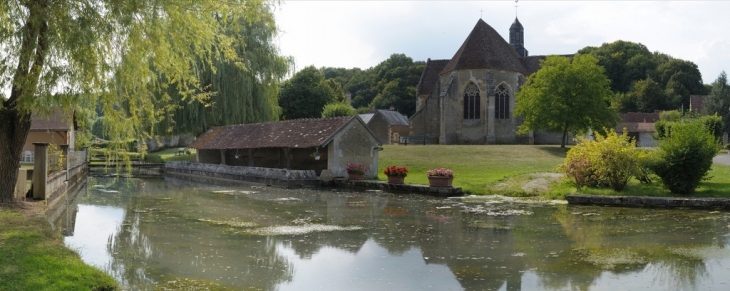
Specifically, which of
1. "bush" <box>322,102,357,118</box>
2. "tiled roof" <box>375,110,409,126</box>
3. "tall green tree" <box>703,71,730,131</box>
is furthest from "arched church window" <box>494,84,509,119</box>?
"tall green tree" <box>703,71,730,131</box>

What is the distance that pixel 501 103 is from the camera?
39.9 m

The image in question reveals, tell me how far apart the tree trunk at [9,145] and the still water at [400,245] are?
49.1 inches

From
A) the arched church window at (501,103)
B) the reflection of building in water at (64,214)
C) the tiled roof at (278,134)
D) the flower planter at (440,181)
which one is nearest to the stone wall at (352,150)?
the tiled roof at (278,134)

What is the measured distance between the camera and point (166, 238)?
400 inches

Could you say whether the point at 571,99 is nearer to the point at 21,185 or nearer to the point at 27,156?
the point at 21,185

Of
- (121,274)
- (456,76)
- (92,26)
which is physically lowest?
(121,274)

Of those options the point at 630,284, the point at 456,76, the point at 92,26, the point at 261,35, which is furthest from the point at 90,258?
the point at 456,76

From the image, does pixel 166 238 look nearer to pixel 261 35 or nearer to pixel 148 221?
pixel 148 221

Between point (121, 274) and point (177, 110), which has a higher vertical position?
point (177, 110)

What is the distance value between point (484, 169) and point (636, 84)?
50.7 m

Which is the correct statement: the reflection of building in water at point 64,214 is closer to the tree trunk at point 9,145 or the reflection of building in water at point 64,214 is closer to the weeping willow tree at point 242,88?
the tree trunk at point 9,145

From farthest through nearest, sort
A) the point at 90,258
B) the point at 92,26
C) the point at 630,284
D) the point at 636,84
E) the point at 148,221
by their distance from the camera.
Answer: the point at 636,84
the point at 148,221
the point at 92,26
the point at 90,258
the point at 630,284

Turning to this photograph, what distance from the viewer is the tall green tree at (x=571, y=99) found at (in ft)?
104

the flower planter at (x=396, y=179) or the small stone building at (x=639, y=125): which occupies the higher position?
the small stone building at (x=639, y=125)
